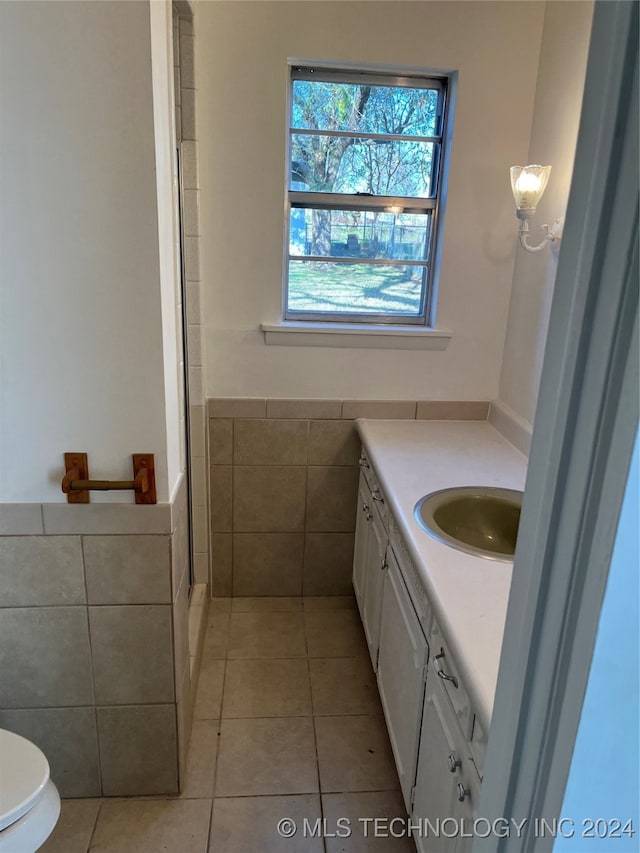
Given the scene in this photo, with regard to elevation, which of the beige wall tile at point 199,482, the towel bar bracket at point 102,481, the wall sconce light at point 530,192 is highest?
the wall sconce light at point 530,192

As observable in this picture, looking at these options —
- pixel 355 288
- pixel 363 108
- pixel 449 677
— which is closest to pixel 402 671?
pixel 449 677

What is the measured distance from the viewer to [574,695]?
1.65 feet

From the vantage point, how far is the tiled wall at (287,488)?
253cm

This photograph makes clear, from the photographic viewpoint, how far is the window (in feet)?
7.64

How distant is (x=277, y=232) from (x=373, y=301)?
49 cm

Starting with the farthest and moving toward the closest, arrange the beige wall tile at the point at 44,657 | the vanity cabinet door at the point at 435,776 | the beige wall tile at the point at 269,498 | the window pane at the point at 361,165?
1. the beige wall tile at the point at 269,498
2. the window pane at the point at 361,165
3. the beige wall tile at the point at 44,657
4. the vanity cabinet door at the point at 435,776

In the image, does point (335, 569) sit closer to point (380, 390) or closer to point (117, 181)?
point (380, 390)

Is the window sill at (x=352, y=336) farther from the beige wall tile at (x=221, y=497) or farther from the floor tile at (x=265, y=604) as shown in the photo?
the floor tile at (x=265, y=604)

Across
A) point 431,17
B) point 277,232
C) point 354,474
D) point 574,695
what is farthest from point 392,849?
point 431,17

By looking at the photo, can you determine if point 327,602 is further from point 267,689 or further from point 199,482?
point 199,482

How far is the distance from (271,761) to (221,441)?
1190 millimetres

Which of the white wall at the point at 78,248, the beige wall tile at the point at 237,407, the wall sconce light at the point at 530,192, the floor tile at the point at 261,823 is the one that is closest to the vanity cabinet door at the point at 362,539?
the beige wall tile at the point at 237,407

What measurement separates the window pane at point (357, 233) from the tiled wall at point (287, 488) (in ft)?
2.00

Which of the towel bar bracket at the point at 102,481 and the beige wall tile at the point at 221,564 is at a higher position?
the towel bar bracket at the point at 102,481
